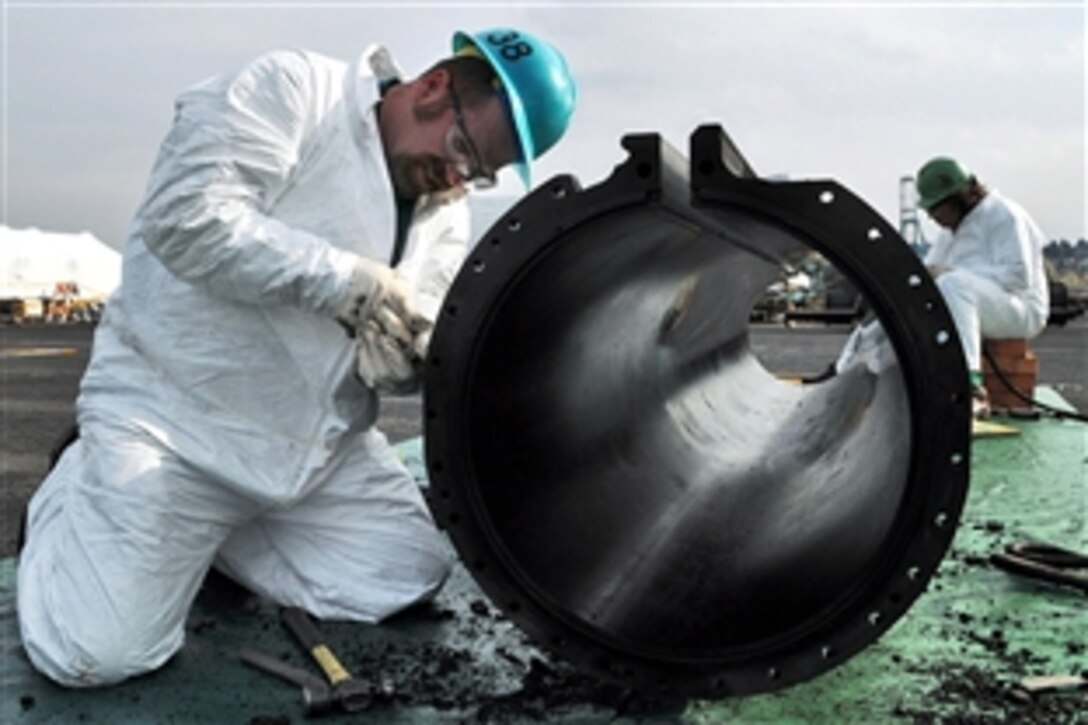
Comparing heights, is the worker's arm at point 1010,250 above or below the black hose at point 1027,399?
above

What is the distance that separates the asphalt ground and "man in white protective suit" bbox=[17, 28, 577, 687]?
0.71 meters

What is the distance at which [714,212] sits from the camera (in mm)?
1839

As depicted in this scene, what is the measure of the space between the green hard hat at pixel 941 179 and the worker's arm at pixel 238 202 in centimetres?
462

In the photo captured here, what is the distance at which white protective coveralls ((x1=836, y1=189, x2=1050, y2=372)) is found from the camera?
228 inches

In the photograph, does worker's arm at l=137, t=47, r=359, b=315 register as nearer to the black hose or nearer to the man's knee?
the man's knee

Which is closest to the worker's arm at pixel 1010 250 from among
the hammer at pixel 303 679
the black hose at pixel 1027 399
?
the black hose at pixel 1027 399

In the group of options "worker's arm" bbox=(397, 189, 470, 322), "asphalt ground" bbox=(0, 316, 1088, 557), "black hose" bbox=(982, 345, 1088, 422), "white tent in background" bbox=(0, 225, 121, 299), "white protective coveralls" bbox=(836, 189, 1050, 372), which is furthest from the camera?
"white tent in background" bbox=(0, 225, 121, 299)

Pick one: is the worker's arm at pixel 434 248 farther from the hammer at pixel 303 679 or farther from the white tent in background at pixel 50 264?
the white tent in background at pixel 50 264

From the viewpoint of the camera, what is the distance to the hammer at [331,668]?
6.76 ft

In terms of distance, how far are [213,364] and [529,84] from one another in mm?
966

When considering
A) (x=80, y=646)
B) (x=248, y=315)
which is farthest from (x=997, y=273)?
(x=80, y=646)

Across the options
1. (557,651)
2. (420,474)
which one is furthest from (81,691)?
(420,474)

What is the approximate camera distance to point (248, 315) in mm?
2410

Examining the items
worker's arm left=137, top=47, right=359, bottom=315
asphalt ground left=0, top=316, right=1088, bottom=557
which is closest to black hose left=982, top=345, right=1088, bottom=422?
asphalt ground left=0, top=316, right=1088, bottom=557
